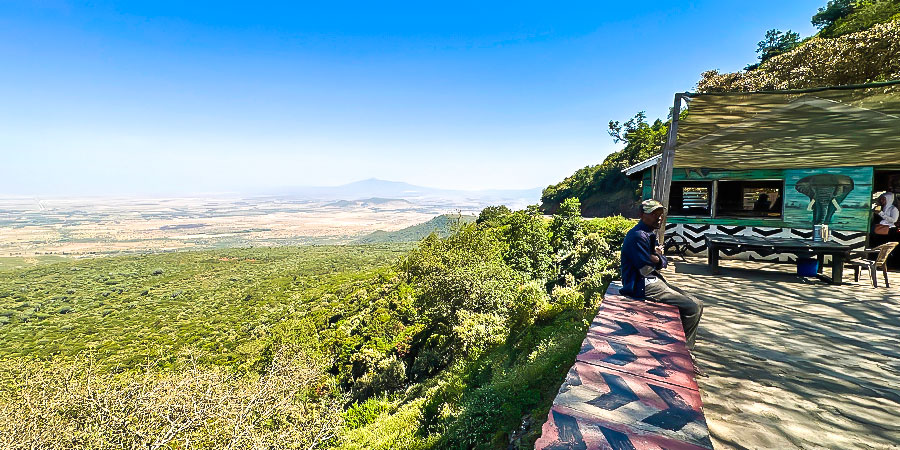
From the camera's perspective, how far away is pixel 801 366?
3889 mm

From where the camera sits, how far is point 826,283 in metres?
7.31

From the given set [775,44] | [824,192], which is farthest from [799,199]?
[775,44]

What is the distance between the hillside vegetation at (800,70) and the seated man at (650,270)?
733 inches

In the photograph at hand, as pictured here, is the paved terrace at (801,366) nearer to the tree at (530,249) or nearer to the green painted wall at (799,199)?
the green painted wall at (799,199)

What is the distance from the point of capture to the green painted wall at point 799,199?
9.84 metres

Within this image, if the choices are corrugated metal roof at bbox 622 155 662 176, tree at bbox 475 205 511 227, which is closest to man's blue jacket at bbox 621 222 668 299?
corrugated metal roof at bbox 622 155 662 176

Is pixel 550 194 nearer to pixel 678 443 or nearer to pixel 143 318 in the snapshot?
pixel 678 443

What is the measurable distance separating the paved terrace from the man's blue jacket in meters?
1.01

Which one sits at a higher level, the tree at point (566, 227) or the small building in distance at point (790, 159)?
the small building in distance at point (790, 159)

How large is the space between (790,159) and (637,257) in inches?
Answer: 342

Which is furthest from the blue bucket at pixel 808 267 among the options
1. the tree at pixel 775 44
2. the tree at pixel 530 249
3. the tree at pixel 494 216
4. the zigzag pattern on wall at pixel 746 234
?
the tree at pixel 775 44

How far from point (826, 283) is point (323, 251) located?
123380 millimetres

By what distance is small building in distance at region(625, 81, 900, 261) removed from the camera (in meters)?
5.78

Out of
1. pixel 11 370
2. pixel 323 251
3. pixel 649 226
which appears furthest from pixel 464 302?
pixel 323 251
